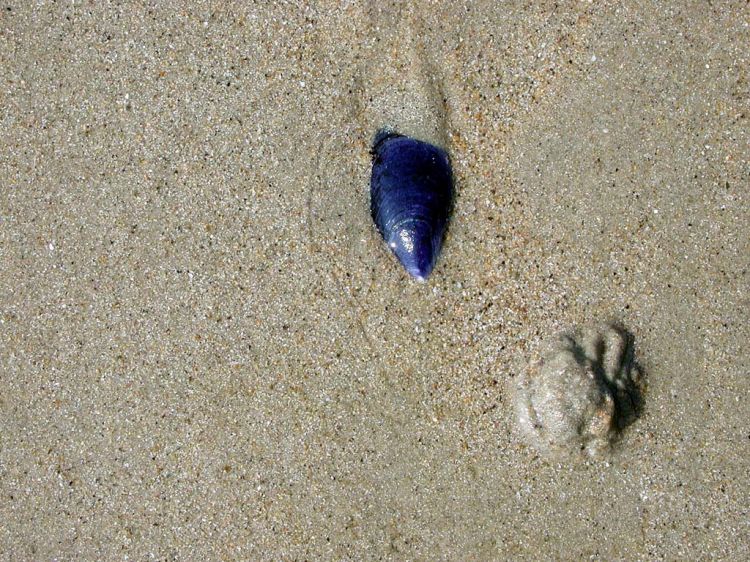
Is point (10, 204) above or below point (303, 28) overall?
below

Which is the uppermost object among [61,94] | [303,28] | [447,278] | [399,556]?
[303,28]

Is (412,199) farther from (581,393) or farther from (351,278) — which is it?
(581,393)

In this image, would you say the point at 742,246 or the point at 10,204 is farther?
the point at 10,204

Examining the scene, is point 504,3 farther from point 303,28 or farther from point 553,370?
point 553,370

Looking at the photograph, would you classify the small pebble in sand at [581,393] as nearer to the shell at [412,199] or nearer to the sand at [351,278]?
the sand at [351,278]

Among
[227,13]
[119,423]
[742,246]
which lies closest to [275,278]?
[119,423]
